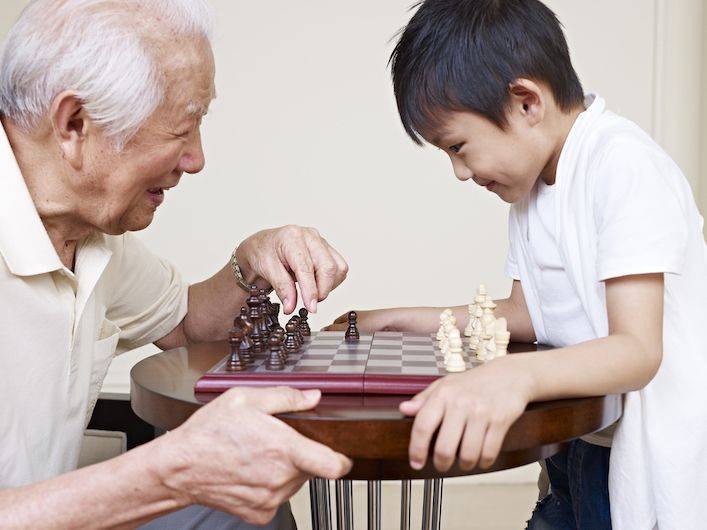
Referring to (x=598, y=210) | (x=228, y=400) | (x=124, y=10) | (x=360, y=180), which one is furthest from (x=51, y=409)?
(x=360, y=180)

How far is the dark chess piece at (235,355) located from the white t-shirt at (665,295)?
1.87 feet

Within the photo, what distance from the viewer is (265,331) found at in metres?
1.41

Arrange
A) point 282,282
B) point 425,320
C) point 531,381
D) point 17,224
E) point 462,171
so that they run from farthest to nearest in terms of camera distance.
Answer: point 425,320, point 282,282, point 462,171, point 17,224, point 531,381

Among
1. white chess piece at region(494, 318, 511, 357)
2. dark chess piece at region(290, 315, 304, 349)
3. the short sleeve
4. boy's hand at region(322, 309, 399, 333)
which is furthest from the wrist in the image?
the short sleeve

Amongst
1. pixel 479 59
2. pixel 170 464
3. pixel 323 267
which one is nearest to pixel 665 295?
pixel 479 59

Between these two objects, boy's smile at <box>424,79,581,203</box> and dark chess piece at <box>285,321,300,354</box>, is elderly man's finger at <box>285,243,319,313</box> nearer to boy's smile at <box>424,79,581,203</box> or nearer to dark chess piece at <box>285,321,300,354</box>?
dark chess piece at <box>285,321,300,354</box>

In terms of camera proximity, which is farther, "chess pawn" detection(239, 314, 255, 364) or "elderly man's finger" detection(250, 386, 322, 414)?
"chess pawn" detection(239, 314, 255, 364)

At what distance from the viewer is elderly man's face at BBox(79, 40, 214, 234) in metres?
1.29

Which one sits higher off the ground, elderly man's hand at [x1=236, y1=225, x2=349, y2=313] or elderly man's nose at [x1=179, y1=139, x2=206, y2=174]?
elderly man's nose at [x1=179, y1=139, x2=206, y2=174]

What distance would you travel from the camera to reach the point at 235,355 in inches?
46.8

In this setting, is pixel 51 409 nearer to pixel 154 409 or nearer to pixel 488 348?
pixel 154 409

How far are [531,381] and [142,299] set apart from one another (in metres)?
1.04

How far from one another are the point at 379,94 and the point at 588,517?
7.04ft

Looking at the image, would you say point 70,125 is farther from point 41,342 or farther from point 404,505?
point 404,505
